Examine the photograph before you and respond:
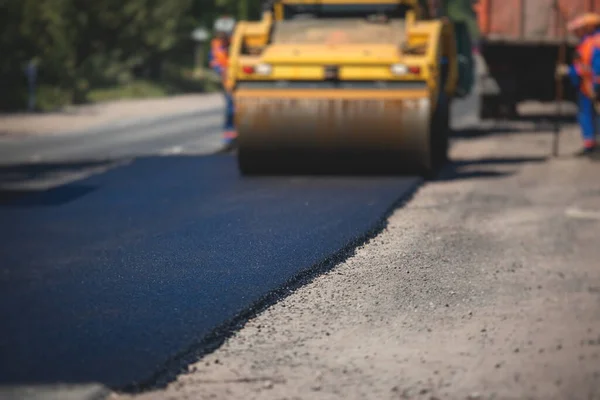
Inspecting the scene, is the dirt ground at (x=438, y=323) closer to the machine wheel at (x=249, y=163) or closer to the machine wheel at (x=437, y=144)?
the machine wheel at (x=437, y=144)

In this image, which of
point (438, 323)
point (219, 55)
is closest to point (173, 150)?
point (219, 55)

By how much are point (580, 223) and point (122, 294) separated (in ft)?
14.0

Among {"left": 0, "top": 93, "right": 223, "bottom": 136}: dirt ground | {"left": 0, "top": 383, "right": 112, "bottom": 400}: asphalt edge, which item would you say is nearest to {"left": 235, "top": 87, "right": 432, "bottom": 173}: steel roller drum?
{"left": 0, "top": 383, "right": 112, "bottom": 400}: asphalt edge

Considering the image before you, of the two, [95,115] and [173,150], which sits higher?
[173,150]

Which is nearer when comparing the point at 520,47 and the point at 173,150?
the point at 173,150

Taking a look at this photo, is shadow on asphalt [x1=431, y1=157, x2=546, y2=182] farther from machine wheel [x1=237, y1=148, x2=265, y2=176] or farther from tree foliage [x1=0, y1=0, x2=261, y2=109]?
tree foliage [x1=0, y1=0, x2=261, y2=109]

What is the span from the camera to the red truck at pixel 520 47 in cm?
1912

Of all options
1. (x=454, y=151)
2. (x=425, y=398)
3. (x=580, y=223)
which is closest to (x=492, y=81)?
(x=454, y=151)

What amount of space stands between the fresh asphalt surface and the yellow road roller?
0.28m

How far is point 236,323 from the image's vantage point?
6305 mm

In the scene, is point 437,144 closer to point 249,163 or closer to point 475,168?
point 475,168

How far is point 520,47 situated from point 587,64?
12.5 feet

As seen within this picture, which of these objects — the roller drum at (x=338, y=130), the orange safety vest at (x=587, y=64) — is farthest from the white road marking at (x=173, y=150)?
the orange safety vest at (x=587, y=64)

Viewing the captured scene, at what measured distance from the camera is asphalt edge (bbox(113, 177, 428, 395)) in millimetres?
5277
